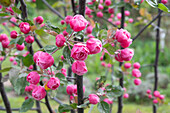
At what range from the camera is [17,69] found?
68 cm

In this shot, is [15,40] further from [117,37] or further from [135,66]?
[135,66]

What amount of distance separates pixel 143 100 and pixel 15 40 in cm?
333

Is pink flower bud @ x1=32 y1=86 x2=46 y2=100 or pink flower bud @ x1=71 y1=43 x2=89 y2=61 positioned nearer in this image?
pink flower bud @ x1=71 y1=43 x2=89 y2=61

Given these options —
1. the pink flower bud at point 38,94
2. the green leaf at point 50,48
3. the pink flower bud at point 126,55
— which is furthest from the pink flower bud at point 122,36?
the pink flower bud at point 38,94

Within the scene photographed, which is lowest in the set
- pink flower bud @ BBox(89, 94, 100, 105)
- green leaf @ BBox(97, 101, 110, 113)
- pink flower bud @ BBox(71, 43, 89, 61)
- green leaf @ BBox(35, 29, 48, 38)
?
green leaf @ BBox(97, 101, 110, 113)

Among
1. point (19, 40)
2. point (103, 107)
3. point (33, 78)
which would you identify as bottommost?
point (103, 107)

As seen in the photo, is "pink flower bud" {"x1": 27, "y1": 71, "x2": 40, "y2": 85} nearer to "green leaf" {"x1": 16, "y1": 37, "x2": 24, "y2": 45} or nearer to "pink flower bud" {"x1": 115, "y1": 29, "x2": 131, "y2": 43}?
"green leaf" {"x1": 16, "y1": 37, "x2": 24, "y2": 45}

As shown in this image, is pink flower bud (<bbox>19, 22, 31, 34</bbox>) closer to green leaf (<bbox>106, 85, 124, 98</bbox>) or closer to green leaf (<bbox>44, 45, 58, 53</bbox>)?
green leaf (<bbox>44, 45, 58, 53</bbox>)

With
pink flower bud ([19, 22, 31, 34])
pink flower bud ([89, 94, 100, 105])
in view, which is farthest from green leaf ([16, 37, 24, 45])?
pink flower bud ([89, 94, 100, 105])

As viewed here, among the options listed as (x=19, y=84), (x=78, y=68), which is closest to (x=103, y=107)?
(x=78, y=68)

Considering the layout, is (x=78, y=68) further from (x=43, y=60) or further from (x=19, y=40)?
(x=19, y=40)

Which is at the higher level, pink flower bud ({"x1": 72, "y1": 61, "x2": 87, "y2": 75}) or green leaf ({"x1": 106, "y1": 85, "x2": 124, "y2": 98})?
pink flower bud ({"x1": 72, "y1": 61, "x2": 87, "y2": 75})

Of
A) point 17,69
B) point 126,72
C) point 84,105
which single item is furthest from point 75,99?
point 126,72

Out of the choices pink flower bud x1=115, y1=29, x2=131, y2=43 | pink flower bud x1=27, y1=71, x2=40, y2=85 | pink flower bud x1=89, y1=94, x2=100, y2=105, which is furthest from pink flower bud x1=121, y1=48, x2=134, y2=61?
pink flower bud x1=27, y1=71, x2=40, y2=85
